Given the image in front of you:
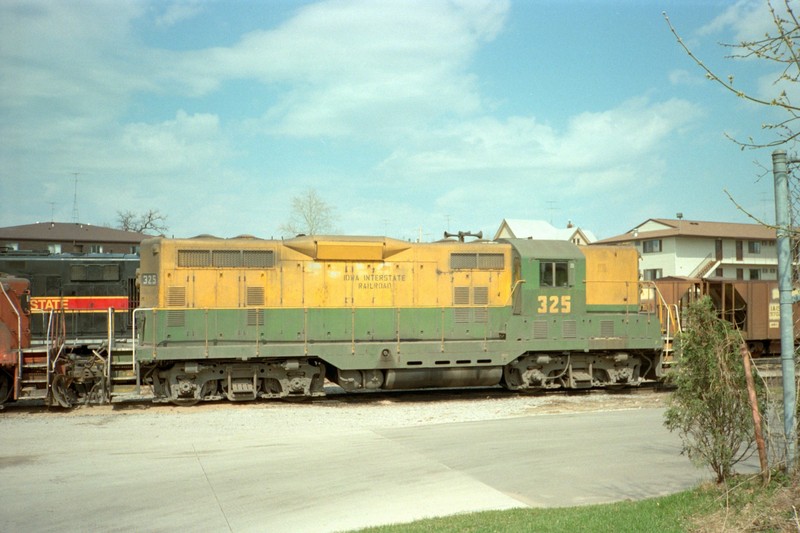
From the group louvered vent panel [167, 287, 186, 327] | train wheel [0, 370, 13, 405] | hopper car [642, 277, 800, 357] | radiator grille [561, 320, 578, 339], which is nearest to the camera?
train wheel [0, 370, 13, 405]

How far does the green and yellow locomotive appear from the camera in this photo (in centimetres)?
1503

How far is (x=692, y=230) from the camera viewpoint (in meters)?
52.5

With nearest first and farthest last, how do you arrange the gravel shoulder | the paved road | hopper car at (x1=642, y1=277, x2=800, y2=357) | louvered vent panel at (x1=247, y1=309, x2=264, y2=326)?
1. the paved road
2. the gravel shoulder
3. louvered vent panel at (x1=247, y1=309, x2=264, y2=326)
4. hopper car at (x1=642, y1=277, x2=800, y2=357)

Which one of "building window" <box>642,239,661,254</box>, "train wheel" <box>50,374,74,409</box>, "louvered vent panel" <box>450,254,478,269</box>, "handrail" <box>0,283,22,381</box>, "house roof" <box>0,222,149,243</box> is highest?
"house roof" <box>0,222,149,243</box>

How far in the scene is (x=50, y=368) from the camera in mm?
14398

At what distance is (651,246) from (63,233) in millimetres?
52880

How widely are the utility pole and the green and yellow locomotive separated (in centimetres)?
970

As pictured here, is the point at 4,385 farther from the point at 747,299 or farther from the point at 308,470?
the point at 747,299

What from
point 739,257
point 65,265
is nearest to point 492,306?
point 65,265

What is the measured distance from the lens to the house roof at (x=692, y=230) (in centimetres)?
5175

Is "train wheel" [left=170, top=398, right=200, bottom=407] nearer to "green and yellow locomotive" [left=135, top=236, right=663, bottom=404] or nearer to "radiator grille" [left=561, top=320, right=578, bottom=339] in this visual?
"green and yellow locomotive" [left=135, top=236, right=663, bottom=404]

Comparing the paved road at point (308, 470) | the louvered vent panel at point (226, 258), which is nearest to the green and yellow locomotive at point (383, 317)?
the louvered vent panel at point (226, 258)

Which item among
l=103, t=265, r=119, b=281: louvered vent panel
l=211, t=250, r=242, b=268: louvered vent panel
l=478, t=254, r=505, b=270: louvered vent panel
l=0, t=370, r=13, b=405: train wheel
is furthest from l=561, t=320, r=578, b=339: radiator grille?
l=0, t=370, r=13, b=405: train wheel

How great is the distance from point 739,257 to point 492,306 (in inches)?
1760
